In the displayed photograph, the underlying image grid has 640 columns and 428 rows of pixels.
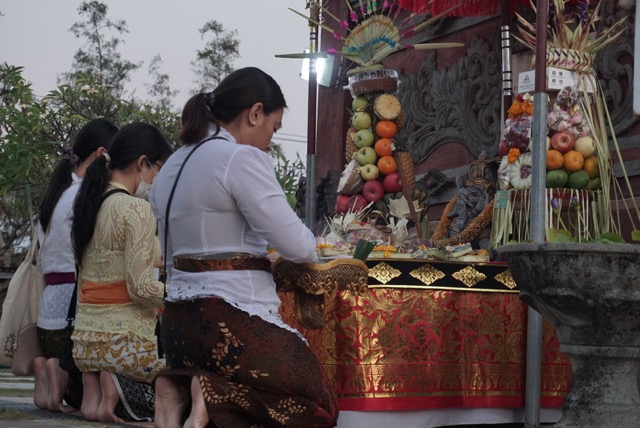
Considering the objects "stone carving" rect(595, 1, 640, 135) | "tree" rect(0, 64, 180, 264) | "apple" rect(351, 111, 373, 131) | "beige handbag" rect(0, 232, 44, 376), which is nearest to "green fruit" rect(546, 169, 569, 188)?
"stone carving" rect(595, 1, 640, 135)

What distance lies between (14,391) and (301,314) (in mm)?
5168

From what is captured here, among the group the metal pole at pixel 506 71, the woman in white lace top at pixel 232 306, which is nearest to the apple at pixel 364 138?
the metal pole at pixel 506 71

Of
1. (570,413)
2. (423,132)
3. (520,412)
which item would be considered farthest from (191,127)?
(423,132)

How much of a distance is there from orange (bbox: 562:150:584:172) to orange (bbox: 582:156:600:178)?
0.20 feet

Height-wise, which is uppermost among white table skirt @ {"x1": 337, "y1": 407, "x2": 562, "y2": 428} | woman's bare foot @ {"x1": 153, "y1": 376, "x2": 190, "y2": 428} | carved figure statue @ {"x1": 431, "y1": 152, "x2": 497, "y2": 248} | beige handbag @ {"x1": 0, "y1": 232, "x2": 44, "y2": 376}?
carved figure statue @ {"x1": 431, "y1": 152, "x2": 497, "y2": 248}

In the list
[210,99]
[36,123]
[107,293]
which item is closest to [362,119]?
[107,293]

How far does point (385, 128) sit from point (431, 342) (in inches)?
56.2

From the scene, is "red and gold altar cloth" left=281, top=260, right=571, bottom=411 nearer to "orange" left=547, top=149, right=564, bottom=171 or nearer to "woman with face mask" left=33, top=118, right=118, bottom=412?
"orange" left=547, top=149, right=564, bottom=171

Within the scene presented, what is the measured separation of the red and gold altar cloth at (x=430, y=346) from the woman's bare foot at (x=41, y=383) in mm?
1756

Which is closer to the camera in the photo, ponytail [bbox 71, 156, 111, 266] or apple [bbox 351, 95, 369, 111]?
ponytail [bbox 71, 156, 111, 266]

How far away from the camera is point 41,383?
6.77 m

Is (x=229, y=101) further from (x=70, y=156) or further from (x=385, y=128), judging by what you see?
(x=70, y=156)

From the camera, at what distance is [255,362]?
342 centimetres

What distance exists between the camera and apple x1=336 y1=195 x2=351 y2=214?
260 inches
